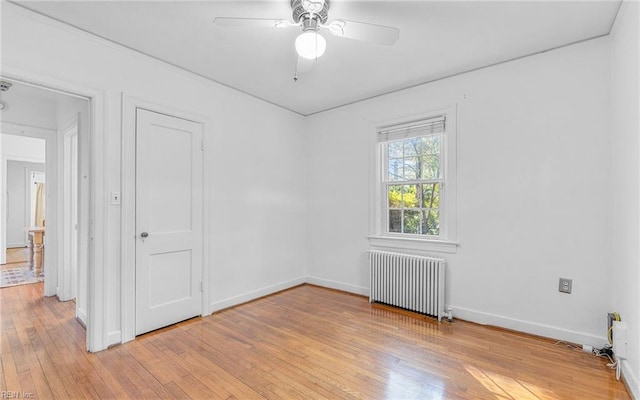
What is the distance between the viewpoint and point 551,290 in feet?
8.79

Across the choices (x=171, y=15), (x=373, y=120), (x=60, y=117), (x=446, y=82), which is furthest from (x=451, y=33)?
(x=60, y=117)

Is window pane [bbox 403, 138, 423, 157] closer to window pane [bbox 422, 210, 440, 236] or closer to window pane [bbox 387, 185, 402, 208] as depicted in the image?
window pane [bbox 387, 185, 402, 208]

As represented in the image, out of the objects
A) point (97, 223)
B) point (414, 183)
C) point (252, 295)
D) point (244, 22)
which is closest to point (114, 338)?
point (97, 223)

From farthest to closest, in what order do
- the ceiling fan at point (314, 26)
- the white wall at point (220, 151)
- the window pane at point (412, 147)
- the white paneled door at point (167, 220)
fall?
the window pane at point (412, 147)
the white paneled door at point (167, 220)
the white wall at point (220, 151)
the ceiling fan at point (314, 26)

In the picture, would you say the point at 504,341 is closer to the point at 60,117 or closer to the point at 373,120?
the point at 373,120

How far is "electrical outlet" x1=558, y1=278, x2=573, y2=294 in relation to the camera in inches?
102

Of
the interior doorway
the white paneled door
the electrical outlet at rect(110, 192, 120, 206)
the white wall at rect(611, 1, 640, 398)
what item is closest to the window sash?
the white wall at rect(611, 1, 640, 398)

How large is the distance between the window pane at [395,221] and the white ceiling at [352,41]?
159 cm

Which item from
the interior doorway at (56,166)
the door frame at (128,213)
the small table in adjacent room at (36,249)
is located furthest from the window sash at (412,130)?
the small table in adjacent room at (36,249)

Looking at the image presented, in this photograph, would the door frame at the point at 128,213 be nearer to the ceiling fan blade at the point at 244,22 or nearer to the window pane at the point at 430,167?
the ceiling fan blade at the point at 244,22

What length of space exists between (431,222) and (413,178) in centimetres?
58

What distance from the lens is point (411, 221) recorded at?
363 centimetres

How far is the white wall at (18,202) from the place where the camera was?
7.66 meters

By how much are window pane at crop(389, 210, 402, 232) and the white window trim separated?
82mm
